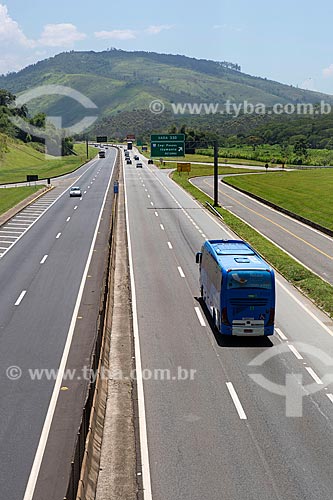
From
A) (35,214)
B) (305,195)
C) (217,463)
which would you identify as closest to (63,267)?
(217,463)

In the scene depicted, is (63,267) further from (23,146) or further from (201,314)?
(23,146)

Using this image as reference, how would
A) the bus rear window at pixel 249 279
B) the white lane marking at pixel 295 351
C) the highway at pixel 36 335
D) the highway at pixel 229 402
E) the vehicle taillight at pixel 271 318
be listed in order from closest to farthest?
the highway at pixel 229 402, the highway at pixel 36 335, the white lane marking at pixel 295 351, the bus rear window at pixel 249 279, the vehicle taillight at pixel 271 318

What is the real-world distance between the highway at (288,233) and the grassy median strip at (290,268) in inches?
48.0

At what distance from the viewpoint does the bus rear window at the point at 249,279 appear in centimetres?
2411

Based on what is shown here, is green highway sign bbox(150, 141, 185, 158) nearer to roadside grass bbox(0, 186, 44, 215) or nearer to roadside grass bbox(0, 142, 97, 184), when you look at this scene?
roadside grass bbox(0, 186, 44, 215)

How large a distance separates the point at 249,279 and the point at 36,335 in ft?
29.0

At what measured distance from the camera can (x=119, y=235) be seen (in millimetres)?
51312

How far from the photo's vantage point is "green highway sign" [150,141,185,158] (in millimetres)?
77625

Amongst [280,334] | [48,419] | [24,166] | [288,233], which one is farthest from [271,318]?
[24,166]

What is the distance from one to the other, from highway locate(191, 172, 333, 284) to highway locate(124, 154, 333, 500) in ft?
30.2

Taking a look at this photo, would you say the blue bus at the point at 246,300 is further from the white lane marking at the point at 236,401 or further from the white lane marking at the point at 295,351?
the white lane marking at the point at 236,401

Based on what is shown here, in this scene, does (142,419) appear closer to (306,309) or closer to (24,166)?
(306,309)

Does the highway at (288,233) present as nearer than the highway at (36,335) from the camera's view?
No

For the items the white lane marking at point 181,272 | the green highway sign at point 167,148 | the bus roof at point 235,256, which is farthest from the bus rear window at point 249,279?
the green highway sign at point 167,148
